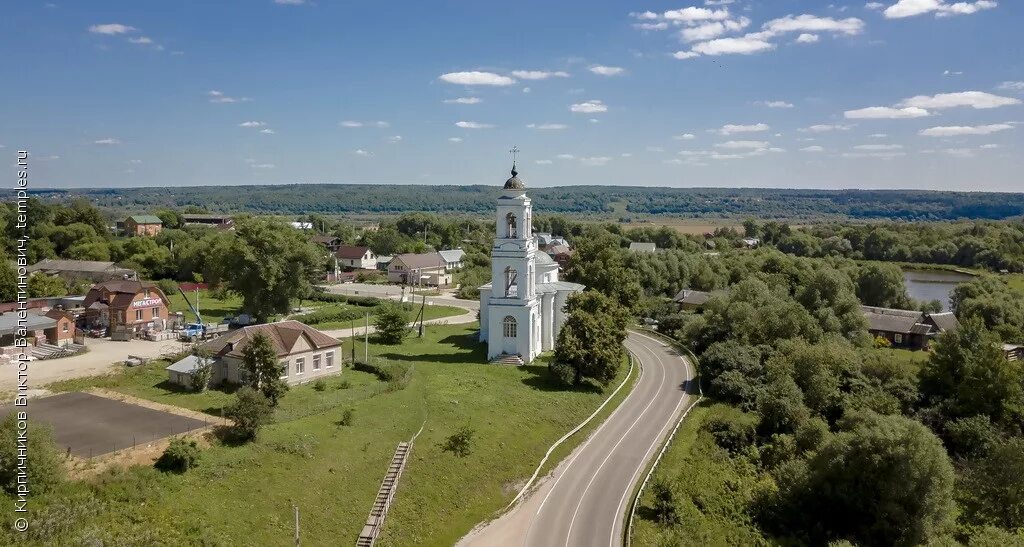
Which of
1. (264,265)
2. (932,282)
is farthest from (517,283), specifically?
(932,282)

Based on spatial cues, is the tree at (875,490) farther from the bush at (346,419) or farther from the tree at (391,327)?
the tree at (391,327)

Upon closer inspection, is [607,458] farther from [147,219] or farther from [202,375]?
[147,219]

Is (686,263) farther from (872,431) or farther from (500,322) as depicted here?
(872,431)

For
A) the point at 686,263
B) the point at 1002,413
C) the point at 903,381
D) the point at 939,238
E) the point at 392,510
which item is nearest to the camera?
the point at 392,510

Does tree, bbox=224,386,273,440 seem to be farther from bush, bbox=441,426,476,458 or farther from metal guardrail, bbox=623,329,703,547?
metal guardrail, bbox=623,329,703,547

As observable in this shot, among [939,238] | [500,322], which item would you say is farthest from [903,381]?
[939,238]

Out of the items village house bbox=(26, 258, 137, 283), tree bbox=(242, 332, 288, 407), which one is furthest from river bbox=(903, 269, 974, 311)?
village house bbox=(26, 258, 137, 283)
